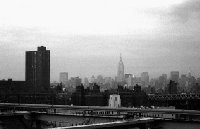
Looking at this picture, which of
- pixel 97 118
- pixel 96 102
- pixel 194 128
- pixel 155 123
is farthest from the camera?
pixel 96 102

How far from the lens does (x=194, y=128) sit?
2575cm

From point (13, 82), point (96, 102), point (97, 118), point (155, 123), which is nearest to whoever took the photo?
point (155, 123)

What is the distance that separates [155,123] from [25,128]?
16588mm

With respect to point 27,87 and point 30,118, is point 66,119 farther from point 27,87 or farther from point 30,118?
point 27,87

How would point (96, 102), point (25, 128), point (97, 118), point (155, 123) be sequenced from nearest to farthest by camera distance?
point (155, 123) → point (97, 118) → point (25, 128) → point (96, 102)

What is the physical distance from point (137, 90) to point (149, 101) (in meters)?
7.34

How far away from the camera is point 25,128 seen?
116 ft

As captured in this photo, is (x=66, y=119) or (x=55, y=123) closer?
(x=66, y=119)

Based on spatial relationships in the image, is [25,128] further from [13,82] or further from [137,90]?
[13,82]

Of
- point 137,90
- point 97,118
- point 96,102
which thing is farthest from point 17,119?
point 137,90

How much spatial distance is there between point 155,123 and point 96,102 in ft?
422

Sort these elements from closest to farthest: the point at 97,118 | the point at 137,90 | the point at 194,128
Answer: the point at 194,128, the point at 97,118, the point at 137,90

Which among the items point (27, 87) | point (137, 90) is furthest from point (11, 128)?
point (27, 87)

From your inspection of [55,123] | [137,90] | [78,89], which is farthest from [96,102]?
[55,123]
